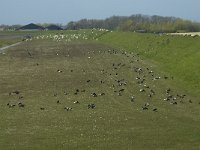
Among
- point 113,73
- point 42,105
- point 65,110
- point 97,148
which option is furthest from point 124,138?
point 113,73

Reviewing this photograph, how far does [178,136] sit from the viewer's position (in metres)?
22.7

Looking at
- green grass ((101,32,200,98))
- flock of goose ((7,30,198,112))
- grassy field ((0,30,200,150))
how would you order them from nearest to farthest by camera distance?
grassy field ((0,30,200,150)) → flock of goose ((7,30,198,112)) → green grass ((101,32,200,98))

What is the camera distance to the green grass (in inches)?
1541

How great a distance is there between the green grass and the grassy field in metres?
0.23

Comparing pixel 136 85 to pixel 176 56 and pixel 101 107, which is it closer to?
pixel 101 107

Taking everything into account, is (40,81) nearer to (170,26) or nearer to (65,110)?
(65,110)

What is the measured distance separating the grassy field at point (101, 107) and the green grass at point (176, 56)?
0.74 ft

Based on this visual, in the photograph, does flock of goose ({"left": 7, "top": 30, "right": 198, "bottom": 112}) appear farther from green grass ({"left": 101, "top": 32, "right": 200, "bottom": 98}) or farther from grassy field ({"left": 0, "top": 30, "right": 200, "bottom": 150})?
green grass ({"left": 101, "top": 32, "right": 200, "bottom": 98})

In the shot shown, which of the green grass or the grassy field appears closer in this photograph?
the grassy field

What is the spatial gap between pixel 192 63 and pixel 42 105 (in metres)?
18.6

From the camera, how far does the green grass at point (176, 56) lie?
128 ft

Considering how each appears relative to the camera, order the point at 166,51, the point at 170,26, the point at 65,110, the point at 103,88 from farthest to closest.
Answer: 1. the point at 170,26
2. the point at 166,51
3. the point at 103,88
4. the point at 65,110

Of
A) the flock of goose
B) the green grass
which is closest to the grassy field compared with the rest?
the flock of goose

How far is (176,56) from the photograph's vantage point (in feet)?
182
